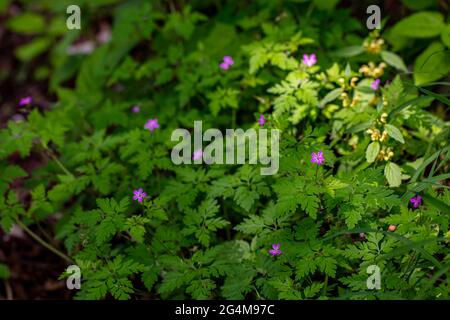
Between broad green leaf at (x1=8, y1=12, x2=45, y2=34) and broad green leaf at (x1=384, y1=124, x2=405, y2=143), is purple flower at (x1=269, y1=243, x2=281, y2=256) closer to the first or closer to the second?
broad green leaf at (x1=384, y1=124, x2=405, y2=143)

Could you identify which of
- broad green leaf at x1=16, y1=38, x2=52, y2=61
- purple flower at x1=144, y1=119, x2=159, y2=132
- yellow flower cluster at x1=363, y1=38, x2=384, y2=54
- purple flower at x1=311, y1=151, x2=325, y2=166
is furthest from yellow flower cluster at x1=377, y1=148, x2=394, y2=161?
broad green leaf at x1=16, y1=38, x2=52, y2=61

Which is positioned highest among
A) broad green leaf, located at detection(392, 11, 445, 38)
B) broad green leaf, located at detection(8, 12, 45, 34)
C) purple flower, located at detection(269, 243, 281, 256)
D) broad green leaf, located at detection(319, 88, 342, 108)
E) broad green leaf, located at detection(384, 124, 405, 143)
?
broad green leaf, located at detection(8, 12, 45, 34)

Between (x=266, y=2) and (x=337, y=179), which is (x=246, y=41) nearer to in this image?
(x=266, y=2)

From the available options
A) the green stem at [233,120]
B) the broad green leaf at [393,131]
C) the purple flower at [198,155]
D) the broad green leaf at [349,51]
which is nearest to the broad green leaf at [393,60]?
the broad green leaf at [349,51]

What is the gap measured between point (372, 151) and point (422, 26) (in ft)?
3.65

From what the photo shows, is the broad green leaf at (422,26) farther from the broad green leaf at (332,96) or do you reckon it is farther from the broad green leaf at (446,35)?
the broad green leaf at (332,96)

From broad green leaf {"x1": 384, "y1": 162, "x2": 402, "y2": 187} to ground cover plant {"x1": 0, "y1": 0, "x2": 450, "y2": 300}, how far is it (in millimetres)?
10

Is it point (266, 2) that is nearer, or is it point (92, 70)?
point (266, 2)

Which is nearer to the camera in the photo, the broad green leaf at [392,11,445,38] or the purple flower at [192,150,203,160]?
the purple flower at [192,150,203,160]

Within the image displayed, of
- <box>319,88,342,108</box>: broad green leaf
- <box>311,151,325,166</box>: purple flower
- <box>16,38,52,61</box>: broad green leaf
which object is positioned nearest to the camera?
<box>311,151,325,166</box>: purple flower

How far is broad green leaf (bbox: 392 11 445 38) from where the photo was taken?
288 cm
